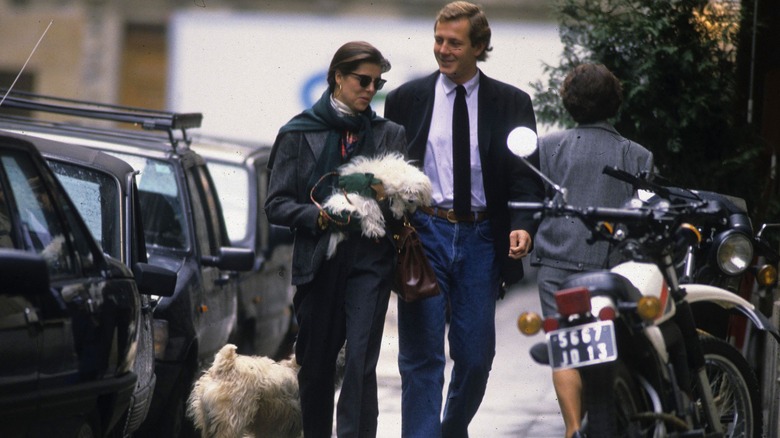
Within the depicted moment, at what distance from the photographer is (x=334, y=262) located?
21.5 ft

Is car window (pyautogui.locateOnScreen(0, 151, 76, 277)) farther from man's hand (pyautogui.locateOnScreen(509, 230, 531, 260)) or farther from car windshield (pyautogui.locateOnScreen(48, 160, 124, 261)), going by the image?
man's hand (pyautogui.locateOnScreen(509, 230, 531, 260))

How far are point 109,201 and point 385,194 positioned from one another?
180cm

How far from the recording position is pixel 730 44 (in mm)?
8969

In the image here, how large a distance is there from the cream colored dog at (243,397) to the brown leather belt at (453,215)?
101 centimetres

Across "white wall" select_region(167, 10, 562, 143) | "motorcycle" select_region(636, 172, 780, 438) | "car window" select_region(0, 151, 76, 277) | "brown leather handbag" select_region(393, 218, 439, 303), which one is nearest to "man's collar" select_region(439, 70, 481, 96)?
"brown leather handbag" select_region(393, 218, 439, 303)

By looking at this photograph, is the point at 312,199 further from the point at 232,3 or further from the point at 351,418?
the point at 232,3

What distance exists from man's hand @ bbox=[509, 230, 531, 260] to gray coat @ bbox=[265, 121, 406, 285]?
0.68 metres

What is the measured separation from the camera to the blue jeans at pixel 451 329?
7.01 metres

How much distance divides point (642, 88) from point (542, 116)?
2.43 ft

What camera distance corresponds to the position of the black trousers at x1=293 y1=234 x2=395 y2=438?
6.55 metres

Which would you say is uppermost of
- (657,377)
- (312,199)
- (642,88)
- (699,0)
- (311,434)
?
(699,0)

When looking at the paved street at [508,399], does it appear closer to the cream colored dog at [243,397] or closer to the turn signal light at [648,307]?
the cream colored dog at [243,397]

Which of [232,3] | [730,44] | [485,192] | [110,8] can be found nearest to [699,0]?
[730,44]

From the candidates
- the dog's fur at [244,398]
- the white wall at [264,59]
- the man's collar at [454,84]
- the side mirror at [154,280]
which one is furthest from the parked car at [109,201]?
the white wall at [264,59]
